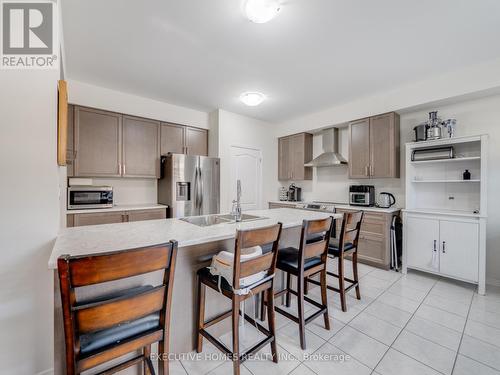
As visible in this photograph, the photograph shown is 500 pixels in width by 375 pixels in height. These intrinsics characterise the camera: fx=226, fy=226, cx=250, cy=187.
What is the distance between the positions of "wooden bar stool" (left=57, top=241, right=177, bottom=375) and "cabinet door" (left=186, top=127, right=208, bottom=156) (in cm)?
341

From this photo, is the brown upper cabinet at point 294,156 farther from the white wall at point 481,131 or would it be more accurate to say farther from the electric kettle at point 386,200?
the electric kettle at point 386,200

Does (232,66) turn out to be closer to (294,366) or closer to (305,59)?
(305,59)

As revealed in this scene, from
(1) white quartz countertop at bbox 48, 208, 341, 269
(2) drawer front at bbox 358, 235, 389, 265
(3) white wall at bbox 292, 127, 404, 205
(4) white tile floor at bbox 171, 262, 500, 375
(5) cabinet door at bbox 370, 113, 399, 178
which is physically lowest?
(4) white tile floor at bbox 171, 262, 500, 375

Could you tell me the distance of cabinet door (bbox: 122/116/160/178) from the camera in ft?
11.7

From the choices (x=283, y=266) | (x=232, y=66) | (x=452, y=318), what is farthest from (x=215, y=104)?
(x=452, y=318)

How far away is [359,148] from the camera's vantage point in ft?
12.7

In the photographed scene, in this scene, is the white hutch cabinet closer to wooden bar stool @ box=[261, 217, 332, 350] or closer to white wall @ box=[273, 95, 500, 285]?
white wall @ box=[273, 95, 500, 285]

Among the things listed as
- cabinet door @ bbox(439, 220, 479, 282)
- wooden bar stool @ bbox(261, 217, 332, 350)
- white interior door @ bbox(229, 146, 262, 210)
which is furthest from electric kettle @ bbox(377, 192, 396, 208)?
white interior door @ bbox(229, 146, 262, 210)

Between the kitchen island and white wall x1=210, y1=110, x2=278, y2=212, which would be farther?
white wall x1=210, y1=110, x2=278, y2=212

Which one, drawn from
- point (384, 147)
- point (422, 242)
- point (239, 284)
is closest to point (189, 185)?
point (239, 284)

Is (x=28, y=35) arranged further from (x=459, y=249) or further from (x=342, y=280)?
(x=459, y=249)

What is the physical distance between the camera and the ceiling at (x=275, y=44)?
1.90 meters

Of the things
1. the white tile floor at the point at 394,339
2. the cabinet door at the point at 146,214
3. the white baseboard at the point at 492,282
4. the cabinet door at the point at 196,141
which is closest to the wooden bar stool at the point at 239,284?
the white tile floor at the point at 394,339

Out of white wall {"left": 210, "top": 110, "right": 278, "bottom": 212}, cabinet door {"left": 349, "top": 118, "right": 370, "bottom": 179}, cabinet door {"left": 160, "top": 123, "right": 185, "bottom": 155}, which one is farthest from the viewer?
white wall {"left": 210, "top": 110, "right": 278, "bottom": 212}
